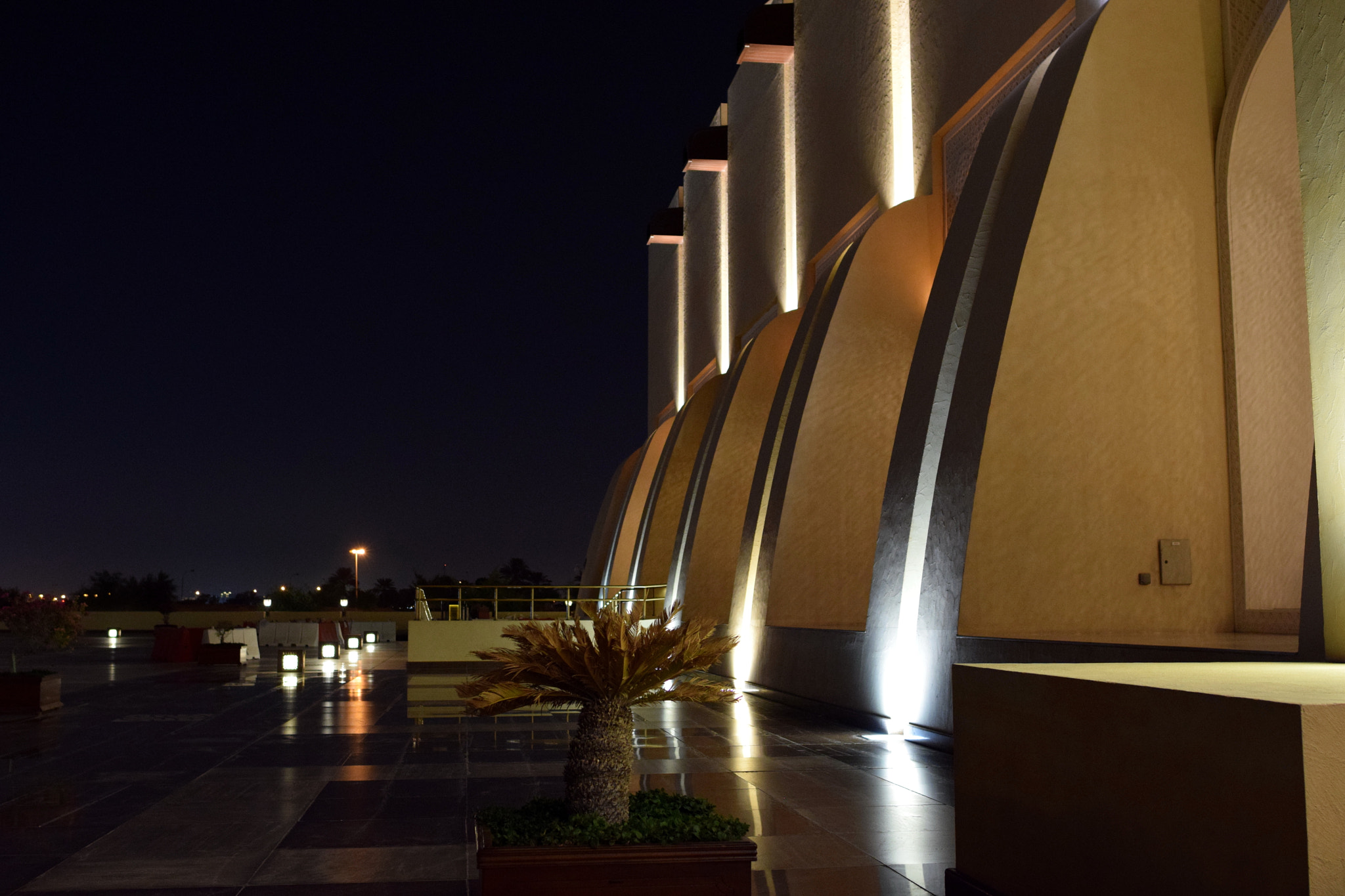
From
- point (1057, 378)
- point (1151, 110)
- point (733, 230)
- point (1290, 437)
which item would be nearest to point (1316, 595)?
point (1057, 378)

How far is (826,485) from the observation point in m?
18.3

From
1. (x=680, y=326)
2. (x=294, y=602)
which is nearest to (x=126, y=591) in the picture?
(x=294, y=602)

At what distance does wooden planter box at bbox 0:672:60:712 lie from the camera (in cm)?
1475

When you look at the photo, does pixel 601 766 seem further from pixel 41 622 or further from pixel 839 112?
pixel 839 112

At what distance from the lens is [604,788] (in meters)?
4.87

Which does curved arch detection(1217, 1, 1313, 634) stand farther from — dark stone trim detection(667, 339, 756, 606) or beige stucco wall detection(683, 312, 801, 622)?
dark stone trim detection(667, 339, 756, 606)

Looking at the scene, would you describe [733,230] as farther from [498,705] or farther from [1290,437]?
[498,705]

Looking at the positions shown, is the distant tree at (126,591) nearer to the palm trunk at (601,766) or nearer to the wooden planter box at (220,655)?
the wooden planter box at (220,655)

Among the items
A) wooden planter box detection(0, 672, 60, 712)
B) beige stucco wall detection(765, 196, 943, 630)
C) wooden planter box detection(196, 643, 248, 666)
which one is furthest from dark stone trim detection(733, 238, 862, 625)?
wooden planter box detection(196, 643, 248, 666)

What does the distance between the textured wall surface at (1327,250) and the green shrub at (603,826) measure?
11.3 ft

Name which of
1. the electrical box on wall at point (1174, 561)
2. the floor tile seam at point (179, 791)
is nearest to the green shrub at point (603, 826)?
the floor tile seam at point (179, 791)

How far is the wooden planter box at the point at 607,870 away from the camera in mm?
4605

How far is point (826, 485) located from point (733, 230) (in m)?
17.1

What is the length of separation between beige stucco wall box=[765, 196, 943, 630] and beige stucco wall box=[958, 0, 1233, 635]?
19.5 ft
